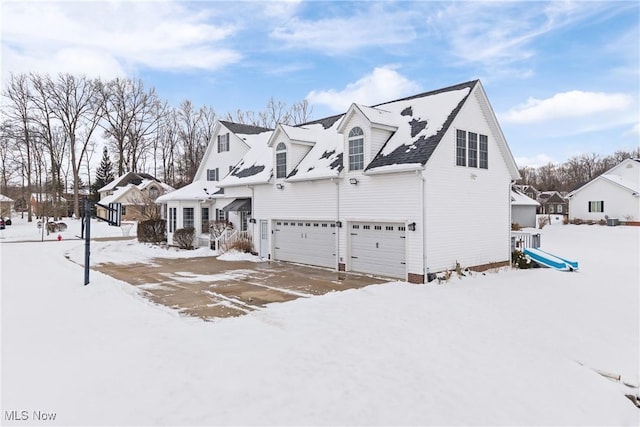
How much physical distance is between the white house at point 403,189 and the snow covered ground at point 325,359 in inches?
97.7

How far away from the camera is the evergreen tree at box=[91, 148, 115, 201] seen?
2323 inches

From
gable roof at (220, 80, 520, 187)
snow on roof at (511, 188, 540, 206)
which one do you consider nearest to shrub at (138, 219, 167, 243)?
gable roof at (220, 80, 520, 187)

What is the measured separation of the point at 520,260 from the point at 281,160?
38.1 feet

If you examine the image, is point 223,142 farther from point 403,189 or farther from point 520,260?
point 520,260

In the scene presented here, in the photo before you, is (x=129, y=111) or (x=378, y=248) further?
(x=129, y=111)

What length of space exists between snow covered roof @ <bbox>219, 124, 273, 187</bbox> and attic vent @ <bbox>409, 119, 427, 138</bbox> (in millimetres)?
7383

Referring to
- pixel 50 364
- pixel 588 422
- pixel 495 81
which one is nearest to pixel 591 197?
pixel 495 81

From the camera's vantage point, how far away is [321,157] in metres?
17.7

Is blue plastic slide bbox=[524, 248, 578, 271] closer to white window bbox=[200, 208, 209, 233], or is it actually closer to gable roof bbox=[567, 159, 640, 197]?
white window bbox=[200, 208, 209, 233]

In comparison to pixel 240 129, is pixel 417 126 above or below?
below

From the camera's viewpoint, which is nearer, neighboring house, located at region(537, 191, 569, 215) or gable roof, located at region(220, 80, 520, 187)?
gable roof, located at region(220, 80, 520, 187)

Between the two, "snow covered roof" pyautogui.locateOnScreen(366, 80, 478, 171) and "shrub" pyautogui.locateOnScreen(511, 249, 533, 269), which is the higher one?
"snow covered roof" pyautogui.locateOnScreen(366, 80, 478, 171)

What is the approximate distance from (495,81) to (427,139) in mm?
6279

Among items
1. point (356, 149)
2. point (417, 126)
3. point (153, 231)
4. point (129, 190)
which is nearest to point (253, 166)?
point (356, 149)
